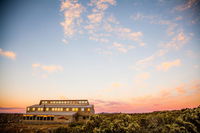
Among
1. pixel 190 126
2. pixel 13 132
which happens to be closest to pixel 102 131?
pixel 190 126

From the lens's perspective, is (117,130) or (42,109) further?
(42,109)

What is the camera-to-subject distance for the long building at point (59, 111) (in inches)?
1843

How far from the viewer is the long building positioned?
4680 centimetres

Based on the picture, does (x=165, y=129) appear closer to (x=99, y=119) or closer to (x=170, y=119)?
(x=170, y=119)

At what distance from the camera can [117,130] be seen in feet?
46.7

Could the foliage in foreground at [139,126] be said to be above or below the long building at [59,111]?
above

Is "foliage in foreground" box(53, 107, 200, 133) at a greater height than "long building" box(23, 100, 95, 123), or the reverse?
"foliage in foreground" box(53, 107, 200, 133)

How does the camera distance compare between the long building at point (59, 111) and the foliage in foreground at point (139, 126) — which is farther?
the long building at point (59, 111)

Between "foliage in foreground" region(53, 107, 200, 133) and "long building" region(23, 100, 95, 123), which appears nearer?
"foliage in foreground" region(53, 107, 200, 133)

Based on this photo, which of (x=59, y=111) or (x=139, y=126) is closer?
(x=139, y=126)

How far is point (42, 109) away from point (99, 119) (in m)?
49.7

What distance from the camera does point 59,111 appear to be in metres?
55.0

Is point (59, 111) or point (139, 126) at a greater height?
point (139, 126)

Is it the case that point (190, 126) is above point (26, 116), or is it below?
above
